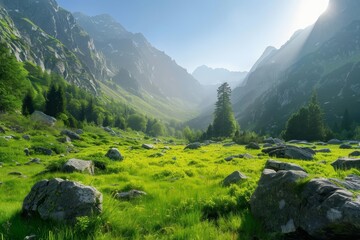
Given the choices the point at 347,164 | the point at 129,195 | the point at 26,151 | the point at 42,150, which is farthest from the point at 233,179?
the point at 42,150

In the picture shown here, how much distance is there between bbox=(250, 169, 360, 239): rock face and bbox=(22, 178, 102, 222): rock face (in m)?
4.73

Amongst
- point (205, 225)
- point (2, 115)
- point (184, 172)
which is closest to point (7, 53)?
point (2, 115)

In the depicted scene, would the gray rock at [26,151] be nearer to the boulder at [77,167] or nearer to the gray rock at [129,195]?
the boulder at [77,167]

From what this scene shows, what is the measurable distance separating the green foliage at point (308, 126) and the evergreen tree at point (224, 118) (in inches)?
1062

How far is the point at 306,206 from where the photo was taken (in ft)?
23.0

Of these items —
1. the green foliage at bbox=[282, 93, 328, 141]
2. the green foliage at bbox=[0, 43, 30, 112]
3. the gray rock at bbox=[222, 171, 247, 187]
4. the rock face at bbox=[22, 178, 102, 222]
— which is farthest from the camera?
the green foliage at bbox=[282, 93, 328, 141]

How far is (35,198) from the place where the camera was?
8875 mm

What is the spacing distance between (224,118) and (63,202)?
328ft

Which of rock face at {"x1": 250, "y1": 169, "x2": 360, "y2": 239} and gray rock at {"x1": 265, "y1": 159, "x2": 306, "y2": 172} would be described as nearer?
rock face at {"x1": 250, "y1": 169, "x2": 360, "y2": 239}

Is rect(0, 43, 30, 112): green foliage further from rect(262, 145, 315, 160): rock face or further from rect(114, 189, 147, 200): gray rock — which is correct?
rect(114, 189, 147, 200): gray rock

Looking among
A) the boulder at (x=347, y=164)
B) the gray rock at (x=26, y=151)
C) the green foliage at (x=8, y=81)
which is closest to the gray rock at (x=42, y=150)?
the gray rock at (x=26, y=151)

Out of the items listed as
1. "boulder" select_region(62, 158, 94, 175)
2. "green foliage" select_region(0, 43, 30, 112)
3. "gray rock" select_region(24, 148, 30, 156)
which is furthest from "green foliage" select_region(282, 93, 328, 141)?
"boulder" select_region(62, 158, 94, 175)

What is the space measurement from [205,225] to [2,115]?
165ft

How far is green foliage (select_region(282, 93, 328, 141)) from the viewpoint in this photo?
7769cm
